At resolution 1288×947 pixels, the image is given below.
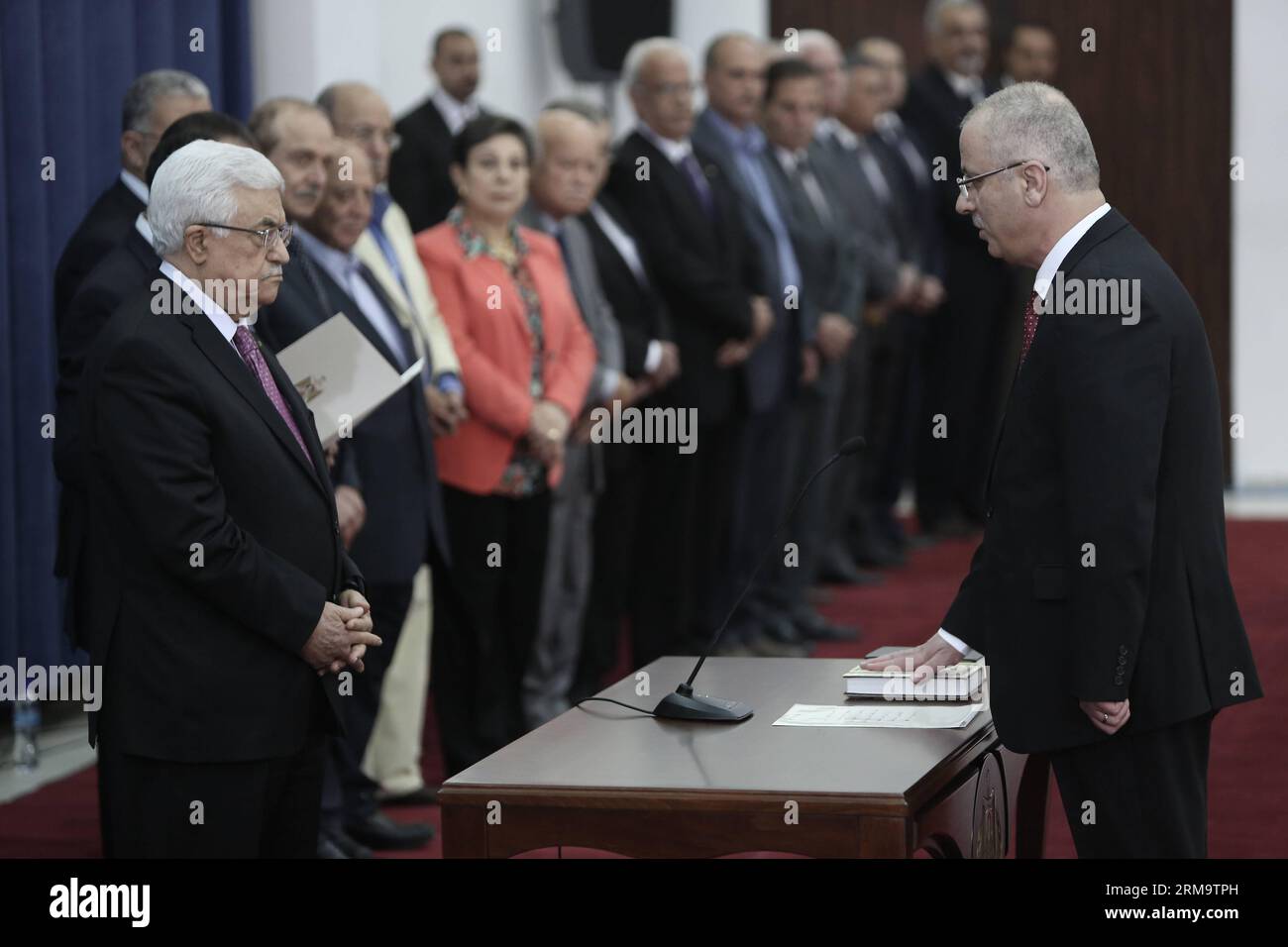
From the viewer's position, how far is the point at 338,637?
2793 millimetres

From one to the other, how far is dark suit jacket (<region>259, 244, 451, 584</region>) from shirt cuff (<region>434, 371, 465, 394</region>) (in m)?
0.20

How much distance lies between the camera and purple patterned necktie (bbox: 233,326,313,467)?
282cm

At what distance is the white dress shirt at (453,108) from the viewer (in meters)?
6.13

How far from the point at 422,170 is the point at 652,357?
1040mm

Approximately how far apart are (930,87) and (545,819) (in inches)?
246

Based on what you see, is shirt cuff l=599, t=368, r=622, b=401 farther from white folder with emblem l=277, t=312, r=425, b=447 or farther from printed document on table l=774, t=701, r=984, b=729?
printed document on table l=774, t=701, r=984, b=729

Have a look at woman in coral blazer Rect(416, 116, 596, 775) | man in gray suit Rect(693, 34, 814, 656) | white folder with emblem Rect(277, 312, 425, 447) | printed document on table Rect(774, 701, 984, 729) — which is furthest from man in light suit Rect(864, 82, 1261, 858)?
man in gray suit Rect(693, 34, 814, 656)

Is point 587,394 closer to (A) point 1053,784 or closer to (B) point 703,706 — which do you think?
(A) point 1053,784

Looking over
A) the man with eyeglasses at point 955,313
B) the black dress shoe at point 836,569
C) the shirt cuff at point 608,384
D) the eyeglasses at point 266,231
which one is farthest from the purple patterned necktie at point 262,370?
the man with eyeglasses at point 955,313

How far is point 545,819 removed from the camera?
2.45 metres

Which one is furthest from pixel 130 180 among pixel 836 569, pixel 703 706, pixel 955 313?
pixel 955 313

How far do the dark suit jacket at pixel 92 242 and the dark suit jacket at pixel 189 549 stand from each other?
3.18 feet
